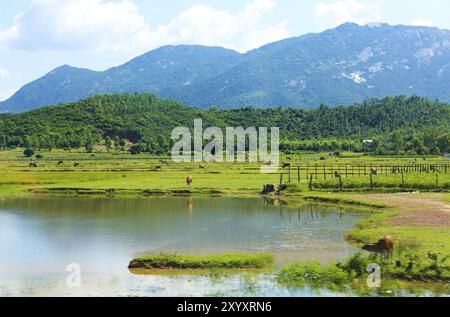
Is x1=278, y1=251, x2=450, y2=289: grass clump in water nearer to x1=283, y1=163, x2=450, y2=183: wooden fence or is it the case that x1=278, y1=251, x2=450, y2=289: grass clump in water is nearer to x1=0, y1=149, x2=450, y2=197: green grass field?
x1=0, y1=149, x2=450, y2=197: green grass field

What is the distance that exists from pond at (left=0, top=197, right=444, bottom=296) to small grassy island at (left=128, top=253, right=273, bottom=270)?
915 mm

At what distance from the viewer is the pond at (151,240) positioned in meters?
22.5

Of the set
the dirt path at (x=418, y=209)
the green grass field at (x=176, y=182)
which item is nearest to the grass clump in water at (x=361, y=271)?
the dirt path at (x=418, y=209)

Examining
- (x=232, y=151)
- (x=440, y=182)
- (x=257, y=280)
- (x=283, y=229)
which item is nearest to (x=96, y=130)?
(x=232, y=151)

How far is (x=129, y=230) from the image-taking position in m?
35.5

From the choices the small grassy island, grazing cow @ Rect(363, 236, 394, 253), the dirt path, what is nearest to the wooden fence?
the dirt path

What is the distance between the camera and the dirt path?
35.0m

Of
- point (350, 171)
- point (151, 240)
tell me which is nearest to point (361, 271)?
point (151, 240)

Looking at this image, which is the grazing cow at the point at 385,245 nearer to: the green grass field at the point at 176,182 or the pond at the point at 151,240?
the pond at the point at 151,240

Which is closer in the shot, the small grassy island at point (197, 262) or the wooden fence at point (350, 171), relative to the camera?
the small grassy island at point (197, 262)

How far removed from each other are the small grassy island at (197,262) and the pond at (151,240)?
36.0 inches

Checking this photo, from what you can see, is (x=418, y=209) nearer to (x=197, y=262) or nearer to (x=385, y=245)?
(x=385, y=245)

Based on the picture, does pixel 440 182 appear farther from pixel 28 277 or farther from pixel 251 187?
pixel 28 277
